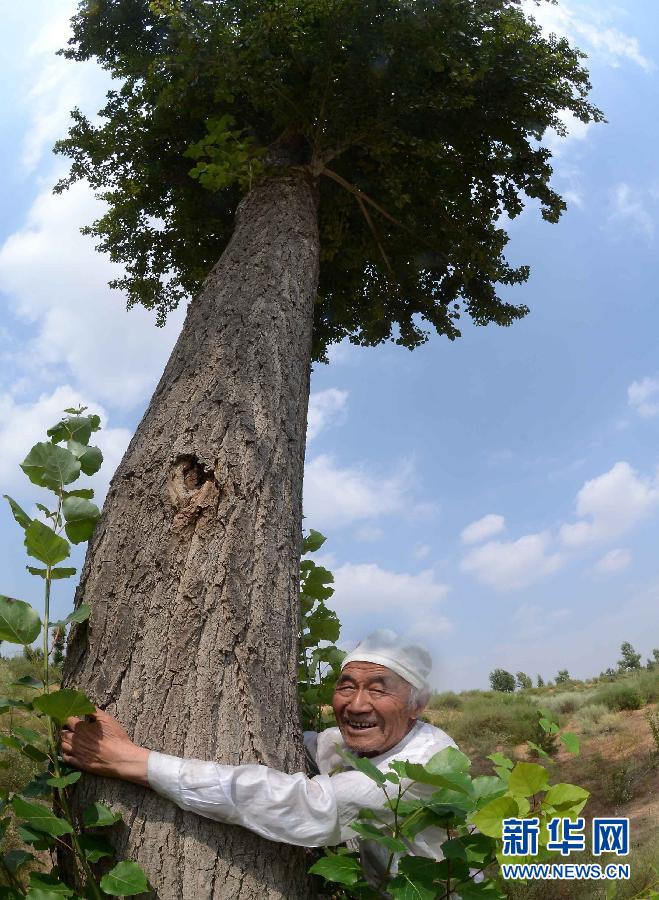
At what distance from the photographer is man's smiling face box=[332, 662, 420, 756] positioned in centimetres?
221

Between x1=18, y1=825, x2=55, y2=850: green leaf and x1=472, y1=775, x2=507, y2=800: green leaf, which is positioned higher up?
x1=472, y1=775, x2=507, y2=800: green leaf

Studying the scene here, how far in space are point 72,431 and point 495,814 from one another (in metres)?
1.82

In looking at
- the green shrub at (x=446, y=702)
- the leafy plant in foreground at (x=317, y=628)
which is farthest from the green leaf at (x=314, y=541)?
the green shrub at (x=446, y=702)

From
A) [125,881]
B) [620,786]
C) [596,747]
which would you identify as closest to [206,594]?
[125,881]

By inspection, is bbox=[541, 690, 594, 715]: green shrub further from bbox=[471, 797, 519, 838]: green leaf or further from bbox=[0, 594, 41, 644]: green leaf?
bbox=[0, 594, 41, 644]: green leaf

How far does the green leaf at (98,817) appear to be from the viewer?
1.74 m

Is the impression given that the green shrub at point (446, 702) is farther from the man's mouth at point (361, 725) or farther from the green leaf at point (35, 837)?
the green leaf at point (35, 837)

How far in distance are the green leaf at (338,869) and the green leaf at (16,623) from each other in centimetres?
95

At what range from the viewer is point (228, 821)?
1769 millimetres

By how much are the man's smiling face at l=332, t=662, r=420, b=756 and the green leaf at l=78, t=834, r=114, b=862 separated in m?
0.81

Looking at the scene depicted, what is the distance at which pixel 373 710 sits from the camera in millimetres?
2227

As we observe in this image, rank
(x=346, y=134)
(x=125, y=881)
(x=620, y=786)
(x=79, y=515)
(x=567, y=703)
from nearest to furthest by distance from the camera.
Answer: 1. (x=125, y=881)
2. (x=79, y=515)
3. (x=346, y=134)
4. (x=620, y=786)
5. (x=567, y=703)

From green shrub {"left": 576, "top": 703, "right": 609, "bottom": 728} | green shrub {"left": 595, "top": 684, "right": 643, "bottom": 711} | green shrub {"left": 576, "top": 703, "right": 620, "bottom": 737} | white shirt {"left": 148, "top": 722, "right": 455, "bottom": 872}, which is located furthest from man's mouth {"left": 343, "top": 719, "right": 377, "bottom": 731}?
green shrub {"left": 595, "top": 684, "right": 643, "bottom": 711}

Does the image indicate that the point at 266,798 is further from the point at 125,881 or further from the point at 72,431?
the point at 72,431
